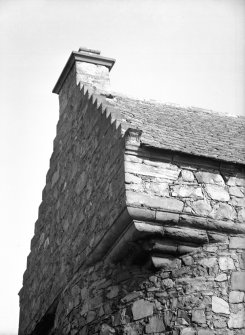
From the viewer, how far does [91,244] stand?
9.43 meters

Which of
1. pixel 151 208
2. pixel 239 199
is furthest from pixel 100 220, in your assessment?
pixel 239 199

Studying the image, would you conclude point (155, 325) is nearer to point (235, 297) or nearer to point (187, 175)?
point (235, 297)

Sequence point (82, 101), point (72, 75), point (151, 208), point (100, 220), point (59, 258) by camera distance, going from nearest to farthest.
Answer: point (151, 208)
point (100, 220)
point (59, 258)
point (82, 101)
point (72, 75)

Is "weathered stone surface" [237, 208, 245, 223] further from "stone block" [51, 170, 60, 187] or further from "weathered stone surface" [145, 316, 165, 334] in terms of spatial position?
"stone block" [51, 170, 60, 187]

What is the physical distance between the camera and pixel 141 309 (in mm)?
8352

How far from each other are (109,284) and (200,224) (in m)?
1.33

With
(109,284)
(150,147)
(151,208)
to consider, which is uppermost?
(150,147)

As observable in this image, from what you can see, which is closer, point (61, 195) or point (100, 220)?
point (100, 220)

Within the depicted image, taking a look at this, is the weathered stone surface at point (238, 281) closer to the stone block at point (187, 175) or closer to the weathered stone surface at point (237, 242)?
the weathered stone surface at point (237, 242)

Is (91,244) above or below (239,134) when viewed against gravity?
below

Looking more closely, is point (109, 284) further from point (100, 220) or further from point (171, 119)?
point (171, 119)

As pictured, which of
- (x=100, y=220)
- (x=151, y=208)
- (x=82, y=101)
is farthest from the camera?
(x=82, y=101)

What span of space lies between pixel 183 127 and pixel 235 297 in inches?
117

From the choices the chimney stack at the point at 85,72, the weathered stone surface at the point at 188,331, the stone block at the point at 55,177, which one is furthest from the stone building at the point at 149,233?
the chimney stack at the point at 85,72
